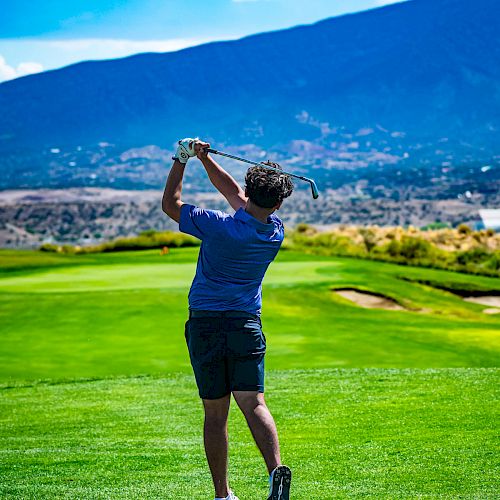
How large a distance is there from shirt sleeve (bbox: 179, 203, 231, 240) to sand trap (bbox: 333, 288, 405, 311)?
13.9 m

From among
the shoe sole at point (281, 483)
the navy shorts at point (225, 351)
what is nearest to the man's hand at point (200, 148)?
the navy shorts at point (225, 351)

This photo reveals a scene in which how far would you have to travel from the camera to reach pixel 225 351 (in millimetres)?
4871

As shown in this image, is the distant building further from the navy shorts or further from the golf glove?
the navy shorts

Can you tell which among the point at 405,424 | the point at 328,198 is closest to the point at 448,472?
the point at 405,424

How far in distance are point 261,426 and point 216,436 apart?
0.94 ft

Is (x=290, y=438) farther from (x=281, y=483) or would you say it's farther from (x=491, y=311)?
(x=491, y=311)

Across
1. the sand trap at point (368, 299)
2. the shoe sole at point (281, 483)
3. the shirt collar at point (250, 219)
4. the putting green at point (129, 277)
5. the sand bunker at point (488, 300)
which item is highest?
the shirt collar at point (250, 219)

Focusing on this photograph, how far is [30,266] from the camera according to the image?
24.1 meters

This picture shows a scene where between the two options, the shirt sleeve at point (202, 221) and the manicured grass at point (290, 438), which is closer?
the shirt sleeve at point (202, 221)

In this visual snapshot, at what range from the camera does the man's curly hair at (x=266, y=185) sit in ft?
15.8

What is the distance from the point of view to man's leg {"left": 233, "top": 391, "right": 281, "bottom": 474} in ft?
15.5

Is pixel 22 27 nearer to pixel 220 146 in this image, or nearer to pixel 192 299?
pixel 220 146

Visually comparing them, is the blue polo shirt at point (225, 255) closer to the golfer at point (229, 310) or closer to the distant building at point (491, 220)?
the golfer at point (229, 310)

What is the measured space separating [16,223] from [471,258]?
7616cm
